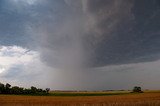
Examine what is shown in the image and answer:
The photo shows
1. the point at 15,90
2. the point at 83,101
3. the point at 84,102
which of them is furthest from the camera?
the point at 15,90

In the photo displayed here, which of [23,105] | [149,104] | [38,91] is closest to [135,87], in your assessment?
[38,91]

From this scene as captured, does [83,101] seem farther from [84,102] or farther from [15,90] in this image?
[15,90]

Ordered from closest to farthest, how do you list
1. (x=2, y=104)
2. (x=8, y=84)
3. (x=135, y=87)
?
(x=2, y=104) → (x=8, y=84) → (x=135, y=87)

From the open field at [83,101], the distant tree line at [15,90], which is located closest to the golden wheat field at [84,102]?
the open field at [83,101]

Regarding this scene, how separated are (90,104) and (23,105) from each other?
981 centimetres

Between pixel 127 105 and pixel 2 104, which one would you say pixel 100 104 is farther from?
pixel 2 104

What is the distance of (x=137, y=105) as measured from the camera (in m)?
40.5

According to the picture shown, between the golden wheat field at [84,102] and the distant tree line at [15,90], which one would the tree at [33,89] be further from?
the golden wheat field at [84,102]

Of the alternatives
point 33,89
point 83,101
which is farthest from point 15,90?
point 83,101

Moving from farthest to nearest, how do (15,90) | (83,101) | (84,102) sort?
(15,90)
(83,101)
(84,102)

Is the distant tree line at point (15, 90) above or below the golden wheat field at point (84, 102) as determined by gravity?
above

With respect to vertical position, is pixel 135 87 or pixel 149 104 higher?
pixel 135 87

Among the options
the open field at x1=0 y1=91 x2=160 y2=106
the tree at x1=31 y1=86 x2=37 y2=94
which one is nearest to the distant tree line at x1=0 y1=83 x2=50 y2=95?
the tree at x1=31 y1=86 x2=37 y2=94

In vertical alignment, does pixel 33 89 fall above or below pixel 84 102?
above
